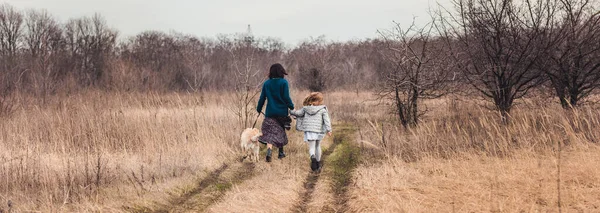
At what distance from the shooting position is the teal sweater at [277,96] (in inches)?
295

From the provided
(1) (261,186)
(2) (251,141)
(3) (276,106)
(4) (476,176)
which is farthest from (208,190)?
(4) (476,176)

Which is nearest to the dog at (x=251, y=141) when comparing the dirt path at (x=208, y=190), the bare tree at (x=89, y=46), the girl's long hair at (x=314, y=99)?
the dirt path at (x=208, y=190)

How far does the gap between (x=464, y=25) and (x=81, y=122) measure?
7923mm

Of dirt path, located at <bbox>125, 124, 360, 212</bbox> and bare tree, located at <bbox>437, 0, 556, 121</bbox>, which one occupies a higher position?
bare tree, located at <bbox>437, 0, 556, 121</bbox>

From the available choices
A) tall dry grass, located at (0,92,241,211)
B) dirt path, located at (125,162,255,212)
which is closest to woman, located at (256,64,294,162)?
dirt path, located at (125,162,255,212)

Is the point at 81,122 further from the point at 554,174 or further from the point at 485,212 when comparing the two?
the point at 554,174

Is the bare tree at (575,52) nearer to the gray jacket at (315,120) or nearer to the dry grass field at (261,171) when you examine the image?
the dry grass field at (261,171)

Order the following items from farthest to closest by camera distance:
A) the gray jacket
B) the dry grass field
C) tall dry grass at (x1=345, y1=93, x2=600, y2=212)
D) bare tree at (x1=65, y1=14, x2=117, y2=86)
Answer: bare tree at (x1=65, y1=14, x2=117, y2=86)
the gray jacket
the dry grass field
tall dry grass at (x1=345, y1=93, x2=600, y2=212)

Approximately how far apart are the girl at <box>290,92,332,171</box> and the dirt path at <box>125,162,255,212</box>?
3.40ft

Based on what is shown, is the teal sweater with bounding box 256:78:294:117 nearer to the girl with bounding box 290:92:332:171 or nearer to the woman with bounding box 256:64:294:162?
the woman with bounding box 256:64:294:162

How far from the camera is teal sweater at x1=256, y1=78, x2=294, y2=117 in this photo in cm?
748

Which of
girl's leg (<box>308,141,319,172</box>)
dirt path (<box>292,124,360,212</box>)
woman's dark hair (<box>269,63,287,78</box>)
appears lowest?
dirt path (<box>292,124,360,212</box>)

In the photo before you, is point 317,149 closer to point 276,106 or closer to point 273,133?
point 273,133

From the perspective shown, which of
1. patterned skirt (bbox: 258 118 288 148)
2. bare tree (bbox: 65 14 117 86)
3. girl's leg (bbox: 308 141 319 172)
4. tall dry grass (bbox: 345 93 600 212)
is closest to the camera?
tall dry grass (bbox: 345 93 600 212)
